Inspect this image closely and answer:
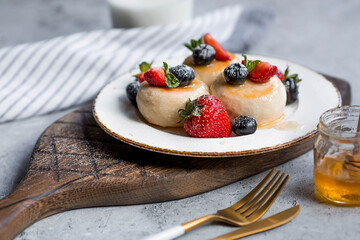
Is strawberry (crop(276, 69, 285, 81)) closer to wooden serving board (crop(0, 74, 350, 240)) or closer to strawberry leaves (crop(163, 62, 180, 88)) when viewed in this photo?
wooden serving board (crop(0, 74, 350, 240))

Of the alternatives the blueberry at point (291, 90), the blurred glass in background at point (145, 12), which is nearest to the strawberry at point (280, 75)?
the blueberry at point (291, 90)

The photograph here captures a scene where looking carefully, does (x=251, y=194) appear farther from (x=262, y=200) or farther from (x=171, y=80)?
(x=171, y=80)

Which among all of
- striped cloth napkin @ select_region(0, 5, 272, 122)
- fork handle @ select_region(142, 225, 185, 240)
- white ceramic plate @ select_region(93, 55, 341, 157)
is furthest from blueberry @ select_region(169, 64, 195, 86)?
striped cloth napkin @ select_region(0, 5, 272, 122)

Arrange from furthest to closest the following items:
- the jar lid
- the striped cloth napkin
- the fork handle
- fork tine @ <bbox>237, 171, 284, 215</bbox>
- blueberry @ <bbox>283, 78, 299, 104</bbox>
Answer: the striped cloth napkin, blueberry @ <bbox>283, 78, 299, 104</bbox>, the jar lid, fork tine @ <bbox>237, 171, 284, 215</bbox>, the fork handle

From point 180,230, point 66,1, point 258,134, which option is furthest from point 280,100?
point 66,1

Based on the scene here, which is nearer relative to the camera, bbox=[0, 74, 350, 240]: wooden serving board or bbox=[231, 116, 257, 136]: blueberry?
bbox=[0, 74, 350, 240]: wooden serving board
